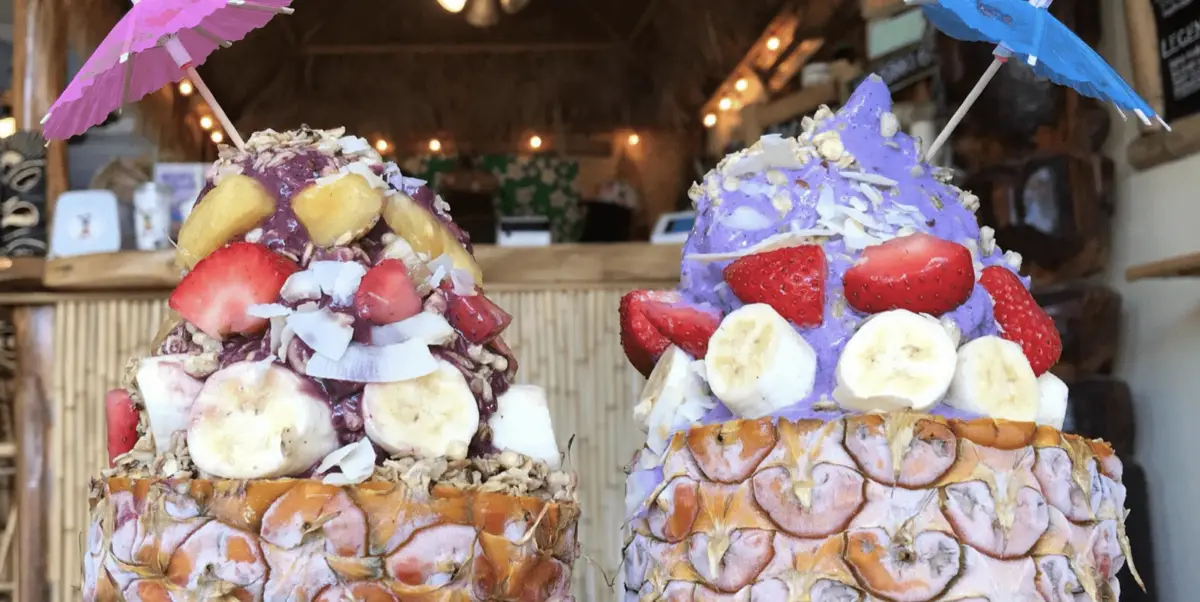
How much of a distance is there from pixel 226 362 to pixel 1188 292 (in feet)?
5.50

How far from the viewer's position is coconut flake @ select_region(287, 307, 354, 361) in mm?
1095

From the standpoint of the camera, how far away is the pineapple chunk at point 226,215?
1.20 m

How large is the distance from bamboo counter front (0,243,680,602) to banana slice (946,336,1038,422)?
922mm

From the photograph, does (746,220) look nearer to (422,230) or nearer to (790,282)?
(790,282)

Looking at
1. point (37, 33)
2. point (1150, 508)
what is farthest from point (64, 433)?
point (1150, 508)

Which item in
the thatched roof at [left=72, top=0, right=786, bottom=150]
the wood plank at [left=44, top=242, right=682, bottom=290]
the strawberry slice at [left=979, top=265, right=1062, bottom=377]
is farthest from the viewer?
the thatched roof at [left=72, top=0, right=786, bottom=150]

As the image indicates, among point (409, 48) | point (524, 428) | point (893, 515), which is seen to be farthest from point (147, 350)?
point (409, 48)

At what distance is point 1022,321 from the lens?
4.14ft

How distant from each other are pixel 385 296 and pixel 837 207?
0.53 m

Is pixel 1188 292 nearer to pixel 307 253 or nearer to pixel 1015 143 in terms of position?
pixel 1015 143

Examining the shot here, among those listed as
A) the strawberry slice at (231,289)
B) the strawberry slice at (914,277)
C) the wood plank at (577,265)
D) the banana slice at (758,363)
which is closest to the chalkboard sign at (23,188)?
the wood plank at (577,265)

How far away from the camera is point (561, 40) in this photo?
13.7ft

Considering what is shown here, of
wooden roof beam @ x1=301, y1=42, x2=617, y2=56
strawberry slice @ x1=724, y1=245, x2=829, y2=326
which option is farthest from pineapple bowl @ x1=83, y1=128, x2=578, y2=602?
wooden roof beam @ x1=301, y1=42, x2=617, y2=56

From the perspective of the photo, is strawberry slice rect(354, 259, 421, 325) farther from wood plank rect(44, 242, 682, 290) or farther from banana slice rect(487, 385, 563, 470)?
wood plank rect(44, 242, 682, 290)
